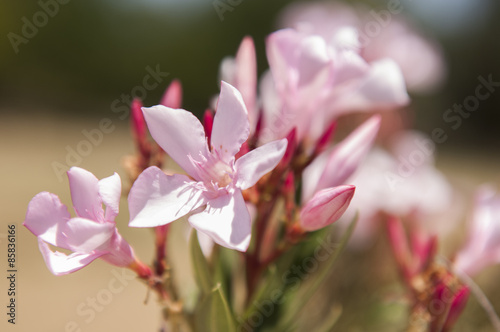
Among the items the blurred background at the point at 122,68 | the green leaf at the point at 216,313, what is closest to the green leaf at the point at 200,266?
the green leaf at the point at 216,313

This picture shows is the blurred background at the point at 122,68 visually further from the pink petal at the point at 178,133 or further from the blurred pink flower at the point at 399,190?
the pink petal at the point at 178,133

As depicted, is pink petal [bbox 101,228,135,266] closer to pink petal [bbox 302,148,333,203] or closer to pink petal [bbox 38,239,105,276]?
pink petal [bbox 38,239,105,276]

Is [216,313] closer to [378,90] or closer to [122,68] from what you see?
[378,90]

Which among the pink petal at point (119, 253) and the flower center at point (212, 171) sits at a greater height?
the flower center at point (212, 171)

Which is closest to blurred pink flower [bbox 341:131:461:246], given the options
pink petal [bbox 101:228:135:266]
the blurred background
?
pink petal [bbox 101:228:135:266]

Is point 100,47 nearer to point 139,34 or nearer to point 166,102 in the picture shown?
point 139,34

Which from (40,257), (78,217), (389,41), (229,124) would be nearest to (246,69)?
(229,124)
